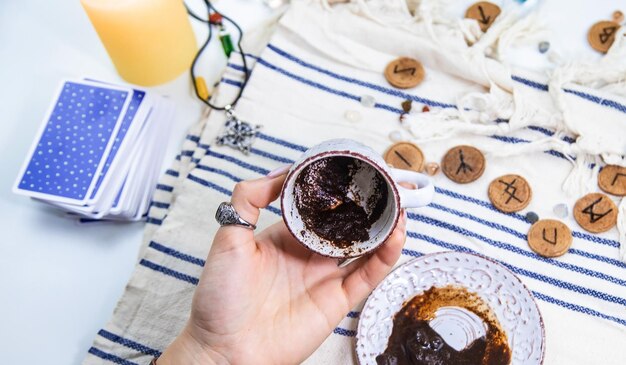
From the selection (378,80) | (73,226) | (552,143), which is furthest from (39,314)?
(552,143)

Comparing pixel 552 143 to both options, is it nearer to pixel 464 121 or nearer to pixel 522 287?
pixel 464 121

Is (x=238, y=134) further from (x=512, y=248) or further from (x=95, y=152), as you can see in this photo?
(x=512, y=248)

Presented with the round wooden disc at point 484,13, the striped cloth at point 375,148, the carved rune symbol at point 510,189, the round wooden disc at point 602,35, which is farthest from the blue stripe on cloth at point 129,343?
the round wooden disc at point 602,35

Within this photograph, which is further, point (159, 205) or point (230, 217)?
point (159, 205)

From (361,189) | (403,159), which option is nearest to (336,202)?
(361,189)

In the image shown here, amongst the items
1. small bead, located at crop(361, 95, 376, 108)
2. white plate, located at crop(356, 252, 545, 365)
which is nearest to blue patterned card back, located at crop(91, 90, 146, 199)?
small bead, located at crop(361, 95, 376, 108)

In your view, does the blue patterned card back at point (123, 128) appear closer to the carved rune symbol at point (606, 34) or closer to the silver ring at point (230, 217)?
the silver ring at point (230, 217)

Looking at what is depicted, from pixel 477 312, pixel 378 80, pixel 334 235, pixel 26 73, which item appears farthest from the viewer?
pixel 26 73

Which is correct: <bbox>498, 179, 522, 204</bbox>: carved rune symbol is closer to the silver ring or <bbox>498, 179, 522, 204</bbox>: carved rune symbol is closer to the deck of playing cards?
the silver ring
